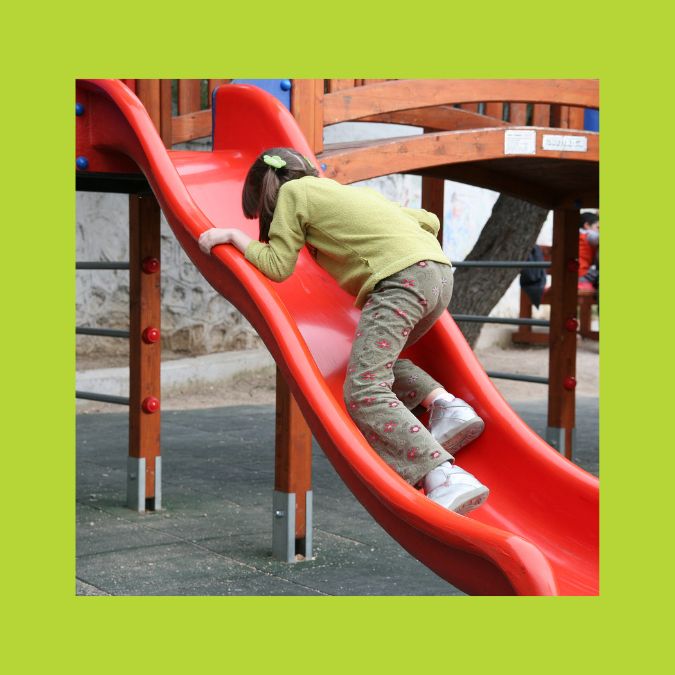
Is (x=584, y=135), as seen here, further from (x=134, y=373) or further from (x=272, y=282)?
(x=134, y=373)

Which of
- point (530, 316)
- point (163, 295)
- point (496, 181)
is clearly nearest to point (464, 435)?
point (496, 181)

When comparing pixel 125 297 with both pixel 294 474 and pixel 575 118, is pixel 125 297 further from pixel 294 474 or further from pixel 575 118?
pixel 294 474

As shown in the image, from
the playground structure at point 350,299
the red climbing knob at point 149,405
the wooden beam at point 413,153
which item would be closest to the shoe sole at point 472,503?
the playground structure at point 350,299

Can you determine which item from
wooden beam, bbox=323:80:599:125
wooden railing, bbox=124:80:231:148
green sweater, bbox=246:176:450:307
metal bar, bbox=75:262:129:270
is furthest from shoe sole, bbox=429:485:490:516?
metal bar, bbox=75:262:129:270

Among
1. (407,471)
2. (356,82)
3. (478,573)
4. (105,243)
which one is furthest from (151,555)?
(105,243)

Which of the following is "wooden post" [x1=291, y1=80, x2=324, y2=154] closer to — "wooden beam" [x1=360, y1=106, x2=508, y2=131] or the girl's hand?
the girl's hand

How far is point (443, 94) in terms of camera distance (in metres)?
4.82

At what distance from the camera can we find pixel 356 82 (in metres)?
4.87

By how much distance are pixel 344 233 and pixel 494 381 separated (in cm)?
722

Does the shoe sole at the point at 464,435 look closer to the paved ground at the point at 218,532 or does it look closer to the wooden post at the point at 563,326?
the paved ground at the point at 218,532

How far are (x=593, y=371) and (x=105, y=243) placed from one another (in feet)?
17.4

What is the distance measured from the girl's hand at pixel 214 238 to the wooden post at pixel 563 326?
11.2 ft

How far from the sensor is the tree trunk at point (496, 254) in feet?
24.5

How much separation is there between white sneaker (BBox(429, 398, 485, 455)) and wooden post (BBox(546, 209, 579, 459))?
3.12 m
